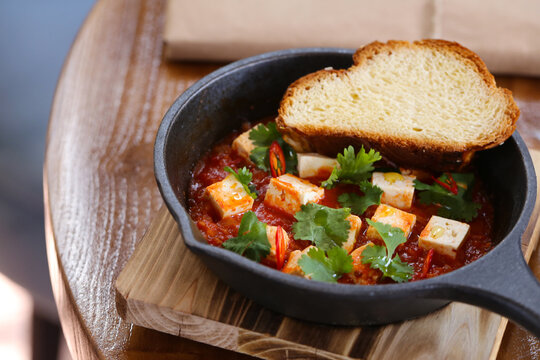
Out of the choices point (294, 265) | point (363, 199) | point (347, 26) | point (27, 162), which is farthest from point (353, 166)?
point (27, 162)

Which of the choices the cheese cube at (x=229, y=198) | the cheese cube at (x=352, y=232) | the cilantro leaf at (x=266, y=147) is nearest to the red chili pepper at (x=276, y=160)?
the cilantro leaf at (x=266, y=147)

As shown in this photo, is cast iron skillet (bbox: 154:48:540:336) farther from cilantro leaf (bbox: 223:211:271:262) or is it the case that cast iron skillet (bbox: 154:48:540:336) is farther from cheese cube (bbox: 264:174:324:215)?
cheese cube (bbox: 264:174:324:215)

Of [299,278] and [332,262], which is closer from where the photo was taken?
[299,278]

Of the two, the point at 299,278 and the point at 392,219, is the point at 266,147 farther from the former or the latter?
the point at 299,278

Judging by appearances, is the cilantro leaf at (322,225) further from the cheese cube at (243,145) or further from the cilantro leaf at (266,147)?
the cheese cube at (243,145)

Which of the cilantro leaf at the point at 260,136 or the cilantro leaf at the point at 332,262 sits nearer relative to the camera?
the cilantro leaf at the point at 332,262

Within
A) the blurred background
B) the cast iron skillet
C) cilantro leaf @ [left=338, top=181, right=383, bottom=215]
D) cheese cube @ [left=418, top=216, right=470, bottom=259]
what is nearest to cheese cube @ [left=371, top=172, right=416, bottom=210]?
cilantro leaf @ [left=338, top=181, right=383, bottom=215]

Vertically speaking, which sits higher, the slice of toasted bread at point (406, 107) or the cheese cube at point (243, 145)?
the slice of toasted bread at point (406, 107)
